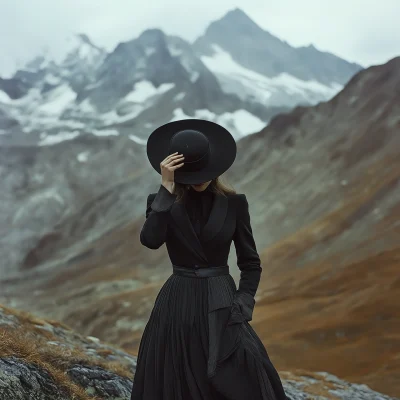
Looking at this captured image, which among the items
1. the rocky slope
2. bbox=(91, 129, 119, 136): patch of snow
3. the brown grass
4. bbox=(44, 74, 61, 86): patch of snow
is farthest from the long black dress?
bbox=(44, 74, 61, 86): patch of snow

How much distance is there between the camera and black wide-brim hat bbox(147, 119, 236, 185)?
3646 mm

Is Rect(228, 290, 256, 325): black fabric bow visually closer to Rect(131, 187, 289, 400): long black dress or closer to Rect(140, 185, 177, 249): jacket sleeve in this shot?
Rect(131, 187, 289, 400): long black dress

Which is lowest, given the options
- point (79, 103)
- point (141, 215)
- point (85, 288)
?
point (85, 288)

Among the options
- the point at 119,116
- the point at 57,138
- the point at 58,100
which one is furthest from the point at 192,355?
the point at 58,100

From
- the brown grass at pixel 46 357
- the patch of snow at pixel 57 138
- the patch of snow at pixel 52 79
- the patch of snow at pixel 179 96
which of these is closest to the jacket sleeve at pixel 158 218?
the brown grass at pixel 46 357

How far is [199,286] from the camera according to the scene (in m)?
3.71

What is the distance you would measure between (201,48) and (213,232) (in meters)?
84.6

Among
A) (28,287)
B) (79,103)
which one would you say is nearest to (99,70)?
(79,103)

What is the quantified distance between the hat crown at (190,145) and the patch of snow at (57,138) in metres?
69.5

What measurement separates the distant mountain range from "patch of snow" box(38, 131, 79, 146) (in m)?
0.13

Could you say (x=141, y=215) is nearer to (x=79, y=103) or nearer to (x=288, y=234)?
(x=288, y=234)

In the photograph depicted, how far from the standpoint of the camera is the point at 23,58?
8094 cm

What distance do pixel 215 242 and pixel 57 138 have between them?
2783 inches

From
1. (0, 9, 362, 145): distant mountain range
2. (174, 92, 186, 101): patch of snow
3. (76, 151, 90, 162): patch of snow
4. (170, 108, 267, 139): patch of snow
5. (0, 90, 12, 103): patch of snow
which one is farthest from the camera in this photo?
(0, 90, 12, 103): patch of snow
